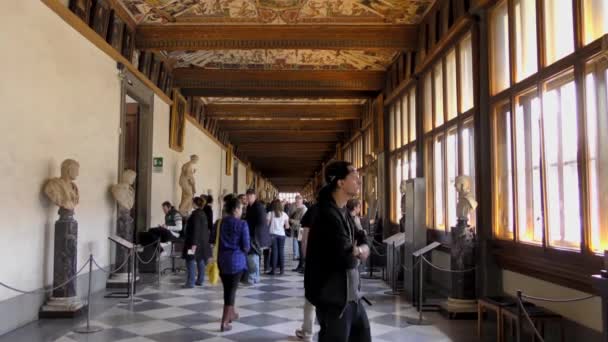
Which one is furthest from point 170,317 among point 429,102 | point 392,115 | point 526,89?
point 392,115

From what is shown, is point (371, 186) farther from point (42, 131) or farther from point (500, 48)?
point (42, 131)

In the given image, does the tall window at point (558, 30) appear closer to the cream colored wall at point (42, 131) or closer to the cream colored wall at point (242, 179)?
the cream colored wall at point (42, 131)

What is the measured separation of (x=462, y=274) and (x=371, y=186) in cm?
817

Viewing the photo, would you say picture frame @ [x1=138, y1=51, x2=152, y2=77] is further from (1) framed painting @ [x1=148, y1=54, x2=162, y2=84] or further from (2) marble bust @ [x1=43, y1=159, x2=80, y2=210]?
(2) marble bust @ [x1=43, y1=159, x2=80, y2=210]

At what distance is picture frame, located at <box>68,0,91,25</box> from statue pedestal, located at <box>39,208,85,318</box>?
2.96 metres

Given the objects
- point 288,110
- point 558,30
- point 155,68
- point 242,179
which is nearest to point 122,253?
point 155,68

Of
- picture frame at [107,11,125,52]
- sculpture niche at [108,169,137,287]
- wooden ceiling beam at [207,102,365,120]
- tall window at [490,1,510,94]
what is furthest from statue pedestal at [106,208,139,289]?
wooden ceiling beam at [207,102,365,120]

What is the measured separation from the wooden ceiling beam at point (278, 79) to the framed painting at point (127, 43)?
3.69 m

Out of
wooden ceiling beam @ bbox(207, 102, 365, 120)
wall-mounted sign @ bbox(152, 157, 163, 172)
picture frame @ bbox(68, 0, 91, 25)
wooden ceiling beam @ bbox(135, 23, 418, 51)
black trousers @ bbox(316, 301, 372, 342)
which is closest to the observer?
black trousers @ bbox(316, 301, 372, 342)

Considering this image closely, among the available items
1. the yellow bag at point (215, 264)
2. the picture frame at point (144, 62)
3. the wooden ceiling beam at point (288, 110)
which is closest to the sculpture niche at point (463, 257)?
the yellow bag at point (215, 264)

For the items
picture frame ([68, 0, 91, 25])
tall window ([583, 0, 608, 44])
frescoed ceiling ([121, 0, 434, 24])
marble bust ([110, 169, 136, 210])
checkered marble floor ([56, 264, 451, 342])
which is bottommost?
checkered marble floor ([56, 264, 451, 342])

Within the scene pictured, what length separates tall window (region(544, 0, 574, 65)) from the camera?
5.49 metres

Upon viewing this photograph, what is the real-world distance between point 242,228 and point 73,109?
3626 millimetres

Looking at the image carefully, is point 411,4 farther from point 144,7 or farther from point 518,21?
point 144,7
